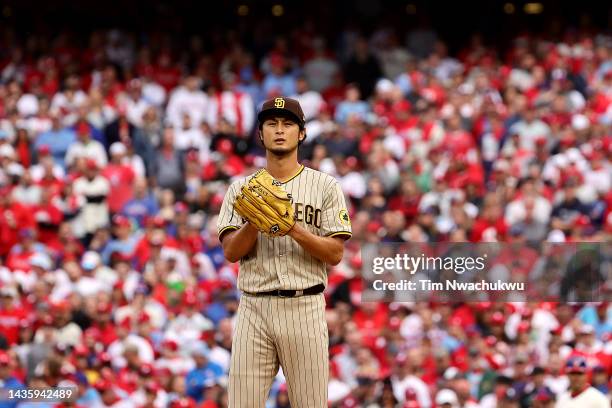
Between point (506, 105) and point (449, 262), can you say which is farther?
point (506, 105)

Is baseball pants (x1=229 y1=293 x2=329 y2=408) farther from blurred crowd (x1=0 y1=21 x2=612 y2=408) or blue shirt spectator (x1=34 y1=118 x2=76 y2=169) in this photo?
blue shirt spectator (x1=34 y1=118 x2=76 y2=169)

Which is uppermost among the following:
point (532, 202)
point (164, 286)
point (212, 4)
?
point (212, 4)

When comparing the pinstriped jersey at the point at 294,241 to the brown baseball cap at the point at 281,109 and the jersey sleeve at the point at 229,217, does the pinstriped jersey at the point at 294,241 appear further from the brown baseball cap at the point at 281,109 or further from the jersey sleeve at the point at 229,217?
the brown baseball cap at the point at 281,109

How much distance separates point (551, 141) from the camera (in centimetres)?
1381

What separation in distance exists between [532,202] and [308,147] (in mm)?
2679

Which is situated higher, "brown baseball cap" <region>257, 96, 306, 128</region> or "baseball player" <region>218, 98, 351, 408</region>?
"brown baseball cap" <region>257, 96, 306, 128</region>

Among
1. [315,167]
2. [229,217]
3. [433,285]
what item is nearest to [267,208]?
[229,217]

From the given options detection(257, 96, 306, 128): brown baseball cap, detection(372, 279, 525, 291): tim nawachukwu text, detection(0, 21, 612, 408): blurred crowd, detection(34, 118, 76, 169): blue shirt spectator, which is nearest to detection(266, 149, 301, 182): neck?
detection(257, 96, 306, 128): brown baseball cap

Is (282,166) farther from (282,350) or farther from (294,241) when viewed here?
(282,350)

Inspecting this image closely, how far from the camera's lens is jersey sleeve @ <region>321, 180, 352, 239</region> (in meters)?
5.19

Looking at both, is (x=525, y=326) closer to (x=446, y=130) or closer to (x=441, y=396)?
(x=441, y=396)

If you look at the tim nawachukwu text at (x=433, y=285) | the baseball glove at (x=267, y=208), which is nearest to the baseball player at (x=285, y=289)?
the baseball glove at (x=267, y=208)

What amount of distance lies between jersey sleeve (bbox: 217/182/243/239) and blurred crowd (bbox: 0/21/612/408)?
109 inches

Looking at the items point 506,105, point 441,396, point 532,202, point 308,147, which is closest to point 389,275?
point 441,396
